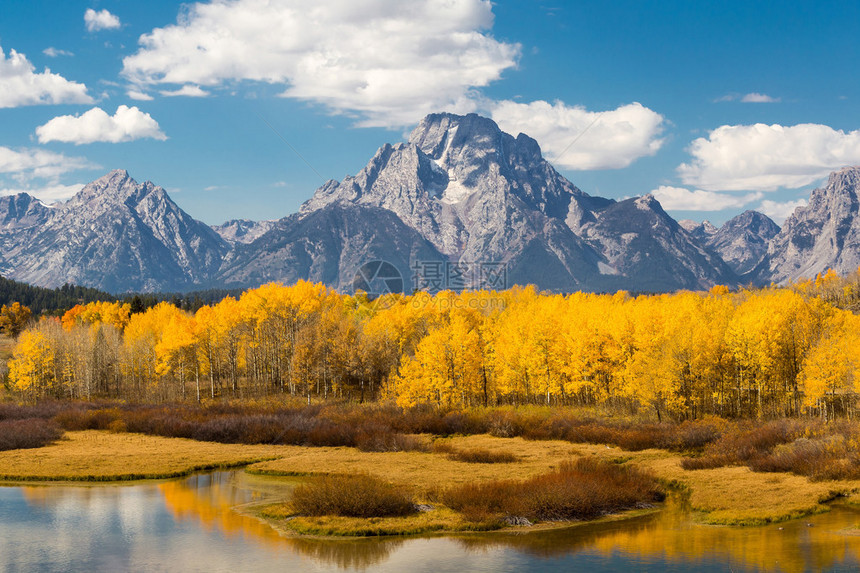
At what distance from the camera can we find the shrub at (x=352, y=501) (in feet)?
110

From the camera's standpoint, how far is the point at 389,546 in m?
29.2

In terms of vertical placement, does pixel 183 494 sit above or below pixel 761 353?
below

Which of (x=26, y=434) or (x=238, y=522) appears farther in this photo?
(x=26, y=434)

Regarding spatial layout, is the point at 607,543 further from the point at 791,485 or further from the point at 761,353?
the point at 761,353

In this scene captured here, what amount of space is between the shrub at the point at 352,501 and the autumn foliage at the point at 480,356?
37.3 m

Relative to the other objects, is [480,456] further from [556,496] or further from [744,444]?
[744,444]

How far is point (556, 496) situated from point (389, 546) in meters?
9.15

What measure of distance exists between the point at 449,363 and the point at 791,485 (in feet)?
142

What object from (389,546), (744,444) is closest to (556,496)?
(389,546)

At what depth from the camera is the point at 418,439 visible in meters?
58.2

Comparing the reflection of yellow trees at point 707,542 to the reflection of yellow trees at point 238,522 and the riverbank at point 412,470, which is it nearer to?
the riverbank at point 412,470

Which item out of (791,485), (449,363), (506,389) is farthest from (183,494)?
(506,389)

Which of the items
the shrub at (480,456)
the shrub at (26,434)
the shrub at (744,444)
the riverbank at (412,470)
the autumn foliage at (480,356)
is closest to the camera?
the riverbank at (412,470)

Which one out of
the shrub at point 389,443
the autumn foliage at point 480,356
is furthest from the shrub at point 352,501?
the autumn foliage at point 480,356
